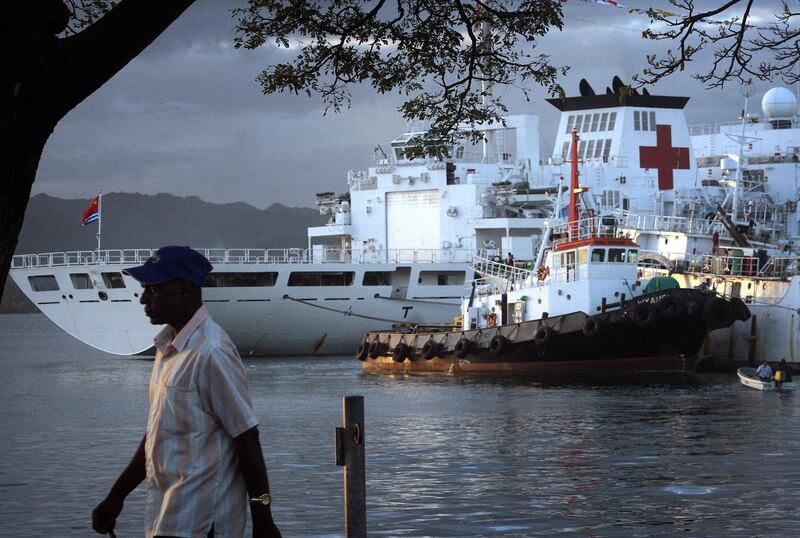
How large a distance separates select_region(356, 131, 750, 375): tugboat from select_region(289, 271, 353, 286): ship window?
1156 centimetres

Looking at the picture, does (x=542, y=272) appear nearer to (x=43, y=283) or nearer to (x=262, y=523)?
(x=43, y=283)

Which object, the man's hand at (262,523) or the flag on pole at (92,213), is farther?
the flag on pole at (92,213)

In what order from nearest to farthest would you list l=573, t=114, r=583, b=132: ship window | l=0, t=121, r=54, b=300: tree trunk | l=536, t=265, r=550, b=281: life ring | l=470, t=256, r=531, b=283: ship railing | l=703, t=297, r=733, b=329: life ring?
l=0, t=121, r=54, b=300: tree trunk < l=703, t=297, r=733, b=329: life ring < l=536, t=265, r=550, b=281: life ring < l=470, t=256, r=531, b=283: ship railing < l=573, t=114, r=583, b=132: ship window

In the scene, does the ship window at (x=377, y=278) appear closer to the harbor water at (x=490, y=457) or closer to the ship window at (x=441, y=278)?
the ship window at (x=441, y=278)

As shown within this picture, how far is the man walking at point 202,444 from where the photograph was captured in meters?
5.00

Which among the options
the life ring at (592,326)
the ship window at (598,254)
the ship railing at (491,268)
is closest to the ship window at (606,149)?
the ship railing at (491,268)

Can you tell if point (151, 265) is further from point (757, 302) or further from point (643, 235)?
point (643, 235)

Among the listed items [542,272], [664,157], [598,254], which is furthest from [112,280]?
[664,157]

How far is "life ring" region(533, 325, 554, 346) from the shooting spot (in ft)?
107

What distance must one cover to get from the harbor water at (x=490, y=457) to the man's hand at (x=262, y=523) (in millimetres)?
7133

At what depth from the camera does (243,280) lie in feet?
152

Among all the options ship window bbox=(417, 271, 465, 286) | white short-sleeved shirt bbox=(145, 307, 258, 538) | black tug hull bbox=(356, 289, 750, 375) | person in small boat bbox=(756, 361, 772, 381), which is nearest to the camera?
white short-sleeved shirt bbox=(145, 307, 258, 538)

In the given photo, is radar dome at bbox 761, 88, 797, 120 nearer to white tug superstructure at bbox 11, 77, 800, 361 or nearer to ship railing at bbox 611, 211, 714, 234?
white tug superstructure at bbox 11, 77, 800, 361

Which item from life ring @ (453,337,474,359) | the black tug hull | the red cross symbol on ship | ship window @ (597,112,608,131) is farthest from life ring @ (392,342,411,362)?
ship window @ (597,112,608,131)
